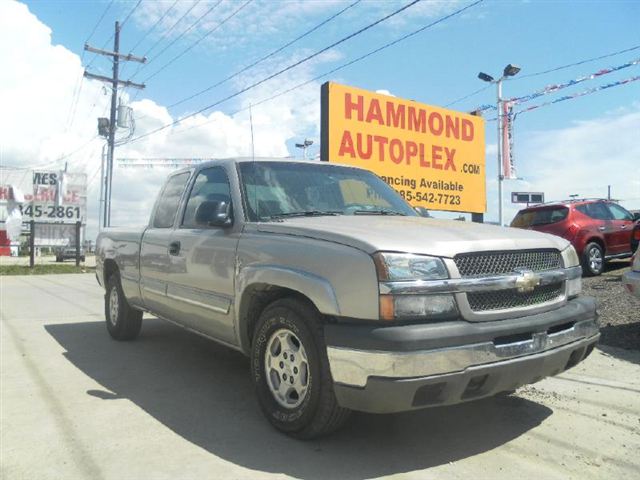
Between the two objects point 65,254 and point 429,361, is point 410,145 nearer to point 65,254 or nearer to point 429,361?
point 429,361

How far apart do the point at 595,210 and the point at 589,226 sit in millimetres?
747

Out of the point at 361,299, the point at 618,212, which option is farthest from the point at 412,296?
the point at 618,212

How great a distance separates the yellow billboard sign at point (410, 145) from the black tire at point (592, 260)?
266 cm

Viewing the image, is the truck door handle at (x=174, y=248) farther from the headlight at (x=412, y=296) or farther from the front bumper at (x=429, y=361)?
the headlight at (x=412, y=296)

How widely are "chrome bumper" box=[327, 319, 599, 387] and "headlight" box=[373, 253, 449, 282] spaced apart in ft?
1.28

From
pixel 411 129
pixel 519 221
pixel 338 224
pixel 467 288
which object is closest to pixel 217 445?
pixel 338 224

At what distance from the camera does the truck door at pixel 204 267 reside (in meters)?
4.22

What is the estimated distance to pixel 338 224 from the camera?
3641 millimetres

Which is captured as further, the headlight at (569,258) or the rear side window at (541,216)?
the rear side window at (541,216)

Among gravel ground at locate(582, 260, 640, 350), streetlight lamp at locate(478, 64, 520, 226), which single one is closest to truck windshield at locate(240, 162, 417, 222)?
gravel ground at locate(582, 260, 640, 350)

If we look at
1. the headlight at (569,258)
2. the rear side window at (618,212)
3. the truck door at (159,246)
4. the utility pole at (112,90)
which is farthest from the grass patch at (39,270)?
the headlight at (569,258)

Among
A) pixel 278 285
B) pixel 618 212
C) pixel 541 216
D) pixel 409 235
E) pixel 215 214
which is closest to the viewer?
pixel 409 235

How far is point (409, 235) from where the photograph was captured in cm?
327

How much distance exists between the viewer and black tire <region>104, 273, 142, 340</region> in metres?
6.68
